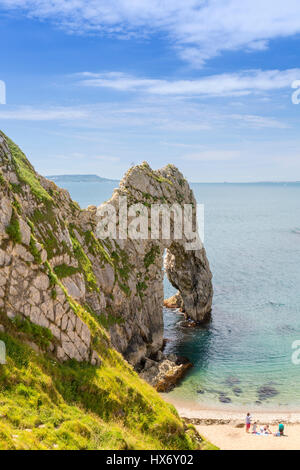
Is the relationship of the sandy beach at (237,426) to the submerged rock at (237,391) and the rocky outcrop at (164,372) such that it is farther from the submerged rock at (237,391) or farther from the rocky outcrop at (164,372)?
the submerged rock at (237,391)

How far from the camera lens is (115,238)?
49.5m

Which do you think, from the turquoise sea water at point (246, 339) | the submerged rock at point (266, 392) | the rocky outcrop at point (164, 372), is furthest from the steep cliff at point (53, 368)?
the submerged rock at point (266, 392)

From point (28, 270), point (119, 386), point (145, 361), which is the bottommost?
point (145, 361)

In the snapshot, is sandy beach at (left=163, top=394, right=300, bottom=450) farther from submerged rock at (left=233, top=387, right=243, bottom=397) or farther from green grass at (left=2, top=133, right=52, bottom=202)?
green grass at (left=2, top=133, right=52, bottom=202)

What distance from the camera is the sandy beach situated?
33688 millimetres

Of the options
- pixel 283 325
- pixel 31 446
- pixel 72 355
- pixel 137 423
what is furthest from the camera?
pixel 283 325

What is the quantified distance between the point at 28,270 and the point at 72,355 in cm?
596

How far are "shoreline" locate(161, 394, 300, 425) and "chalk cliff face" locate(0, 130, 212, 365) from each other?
8.83 m

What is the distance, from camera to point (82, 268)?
38.5 metres

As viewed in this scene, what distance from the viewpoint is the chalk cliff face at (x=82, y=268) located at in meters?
23.0

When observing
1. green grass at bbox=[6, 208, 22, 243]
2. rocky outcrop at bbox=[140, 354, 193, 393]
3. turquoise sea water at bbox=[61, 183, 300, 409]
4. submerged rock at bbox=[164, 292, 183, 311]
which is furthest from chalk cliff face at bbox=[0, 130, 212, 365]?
turquoise sea water at bbox=[61, 183, 300, 409]

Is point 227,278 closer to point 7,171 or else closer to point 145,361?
point 145,361

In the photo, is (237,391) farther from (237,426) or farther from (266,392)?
(237,426)

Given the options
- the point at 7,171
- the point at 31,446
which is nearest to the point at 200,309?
the point at 7,171
